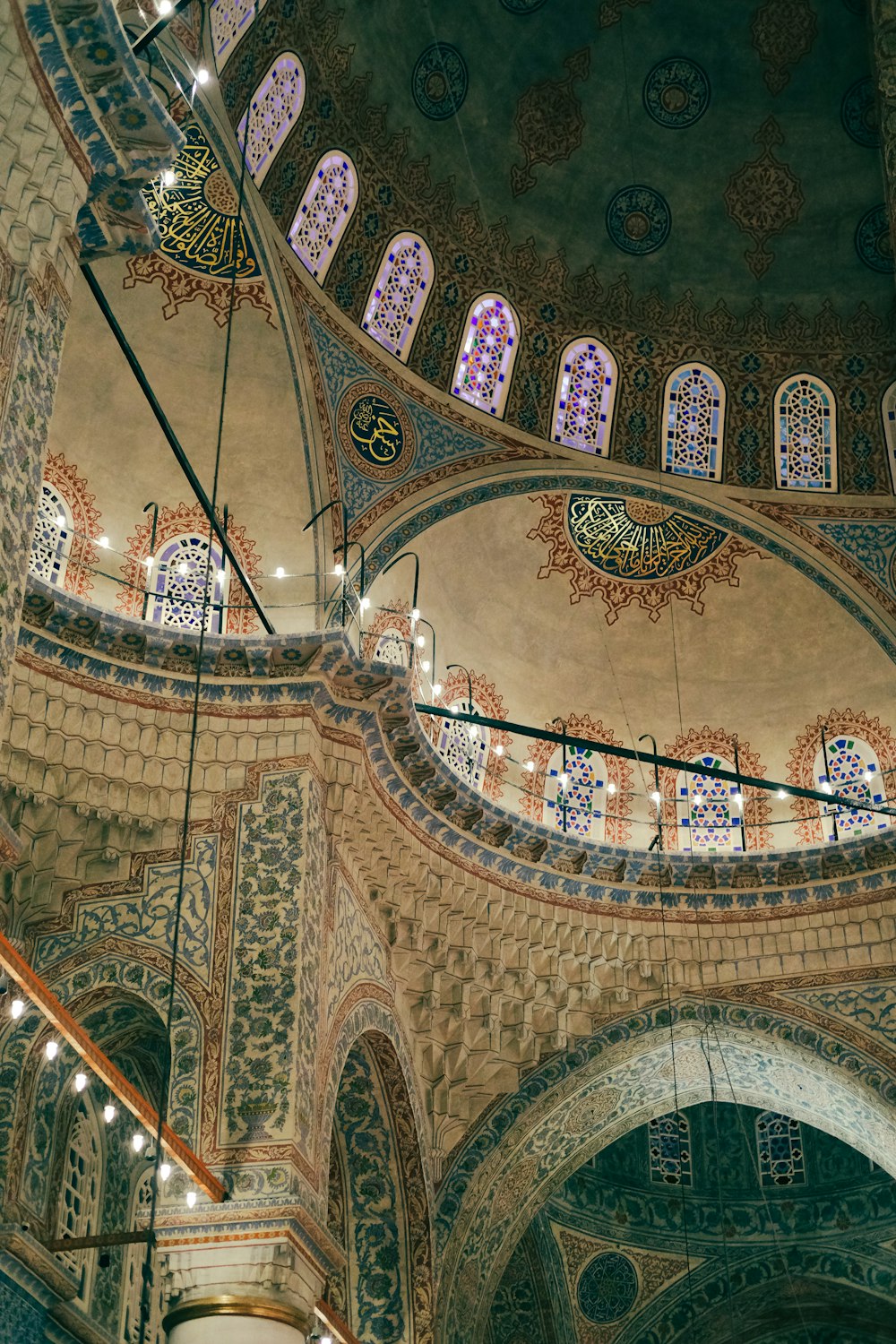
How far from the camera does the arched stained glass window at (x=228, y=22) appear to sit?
1193 centimetres

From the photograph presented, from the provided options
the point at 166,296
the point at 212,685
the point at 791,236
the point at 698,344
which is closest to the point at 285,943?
the point at 212,685

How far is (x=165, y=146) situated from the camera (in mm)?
6324

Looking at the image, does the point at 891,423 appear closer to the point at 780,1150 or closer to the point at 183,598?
the point at 183,598

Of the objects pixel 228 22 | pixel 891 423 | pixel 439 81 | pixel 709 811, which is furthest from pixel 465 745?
pixel 228 22

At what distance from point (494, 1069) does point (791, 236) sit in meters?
7.86

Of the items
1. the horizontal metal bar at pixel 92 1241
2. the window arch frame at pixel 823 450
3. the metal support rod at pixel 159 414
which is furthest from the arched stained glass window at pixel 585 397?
the horizontal metal bar at pixel 92 1241

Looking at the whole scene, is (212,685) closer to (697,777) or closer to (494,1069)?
(494,1069)

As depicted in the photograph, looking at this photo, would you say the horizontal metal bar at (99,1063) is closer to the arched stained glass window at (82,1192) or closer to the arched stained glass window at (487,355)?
the arched stained glass window at (82,1192)

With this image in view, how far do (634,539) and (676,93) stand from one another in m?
4.03

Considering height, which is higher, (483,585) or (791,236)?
(791,236)

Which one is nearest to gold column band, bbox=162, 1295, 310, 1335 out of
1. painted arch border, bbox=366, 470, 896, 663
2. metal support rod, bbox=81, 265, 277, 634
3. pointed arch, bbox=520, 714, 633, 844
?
metal support rod, bbox=81, 265, 277, 634

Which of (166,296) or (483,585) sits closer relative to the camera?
(166,296)

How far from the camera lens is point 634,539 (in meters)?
15.3

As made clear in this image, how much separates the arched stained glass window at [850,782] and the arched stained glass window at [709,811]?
2.59ft
